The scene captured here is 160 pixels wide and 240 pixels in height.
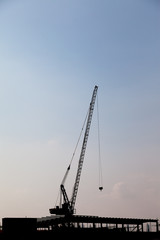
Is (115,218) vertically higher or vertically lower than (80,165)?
lower

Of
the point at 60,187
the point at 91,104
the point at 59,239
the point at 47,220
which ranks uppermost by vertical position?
the point at 91,104

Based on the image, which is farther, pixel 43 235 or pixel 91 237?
pixel 91 237

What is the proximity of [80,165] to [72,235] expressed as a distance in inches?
1742

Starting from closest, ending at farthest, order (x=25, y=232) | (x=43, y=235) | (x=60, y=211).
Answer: (x=25, y=232)
(x=43, y=235)
(x=60, y=211)

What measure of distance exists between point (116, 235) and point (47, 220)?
19924 mm

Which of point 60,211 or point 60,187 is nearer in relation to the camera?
point 60,211

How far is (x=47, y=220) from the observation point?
291ft

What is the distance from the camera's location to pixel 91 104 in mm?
125188

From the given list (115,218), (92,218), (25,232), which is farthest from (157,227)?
(25,232)

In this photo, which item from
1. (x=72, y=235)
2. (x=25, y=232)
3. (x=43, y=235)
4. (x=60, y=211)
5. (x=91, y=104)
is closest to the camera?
(x=25, y=232)

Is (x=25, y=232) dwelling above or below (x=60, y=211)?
below

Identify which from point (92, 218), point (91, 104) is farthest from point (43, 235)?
point (91, 104)

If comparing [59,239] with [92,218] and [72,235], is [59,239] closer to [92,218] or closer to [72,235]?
[72,235]

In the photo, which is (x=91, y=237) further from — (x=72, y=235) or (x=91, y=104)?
(x=91, y=104)
